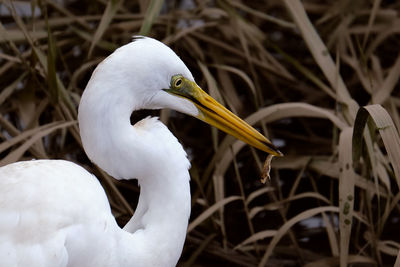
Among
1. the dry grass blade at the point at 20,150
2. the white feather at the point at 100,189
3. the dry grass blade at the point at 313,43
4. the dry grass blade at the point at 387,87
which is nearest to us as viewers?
the white feather at the point at 100,189

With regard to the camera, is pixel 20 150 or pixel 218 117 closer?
pixel 218 117

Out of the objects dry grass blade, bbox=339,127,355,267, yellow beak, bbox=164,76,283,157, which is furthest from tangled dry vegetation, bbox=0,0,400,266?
yellow beak, bbox=164,76,283,157

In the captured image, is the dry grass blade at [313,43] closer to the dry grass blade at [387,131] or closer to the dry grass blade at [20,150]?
the dry grass blade at [387,131]

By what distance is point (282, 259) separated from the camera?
8.33 feet

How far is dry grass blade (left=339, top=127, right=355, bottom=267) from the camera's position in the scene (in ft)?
6.56

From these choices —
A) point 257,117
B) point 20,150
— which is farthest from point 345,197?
point 20,150

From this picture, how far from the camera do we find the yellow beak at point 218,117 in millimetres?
1691

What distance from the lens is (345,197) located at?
6.61ft

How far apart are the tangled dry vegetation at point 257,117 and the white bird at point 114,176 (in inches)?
20.2

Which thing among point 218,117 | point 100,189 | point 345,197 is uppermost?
point 218,117

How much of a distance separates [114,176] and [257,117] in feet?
2.52

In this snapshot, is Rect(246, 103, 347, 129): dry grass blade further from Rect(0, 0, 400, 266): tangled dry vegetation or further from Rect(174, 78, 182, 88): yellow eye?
Rect(174, 78, 182, 88): yellow eye

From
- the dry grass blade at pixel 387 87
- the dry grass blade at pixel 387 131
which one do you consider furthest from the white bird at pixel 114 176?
the dry grass blade at pixel 387 87

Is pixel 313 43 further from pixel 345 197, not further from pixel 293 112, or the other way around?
pixel 345 197
